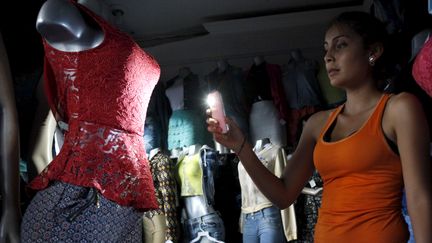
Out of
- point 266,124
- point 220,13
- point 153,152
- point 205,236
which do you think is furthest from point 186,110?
point 205,236

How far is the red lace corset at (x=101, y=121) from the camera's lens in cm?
126

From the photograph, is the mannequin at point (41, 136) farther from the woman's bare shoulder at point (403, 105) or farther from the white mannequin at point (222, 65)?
the white mannequin at point (222, 65)

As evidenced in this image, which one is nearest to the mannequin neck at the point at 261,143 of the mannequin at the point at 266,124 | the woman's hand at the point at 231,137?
the mannequin at the point at 266,124

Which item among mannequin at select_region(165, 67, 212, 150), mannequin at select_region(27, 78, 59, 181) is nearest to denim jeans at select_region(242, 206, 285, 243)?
mannequin at select_region(165, 67, 212, 150)

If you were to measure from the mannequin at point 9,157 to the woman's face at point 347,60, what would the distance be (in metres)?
0.92

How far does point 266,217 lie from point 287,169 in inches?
77.6

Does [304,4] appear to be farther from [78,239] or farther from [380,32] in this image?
[78,239]

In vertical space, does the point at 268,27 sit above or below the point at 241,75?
above

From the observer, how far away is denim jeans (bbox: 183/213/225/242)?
3.61m

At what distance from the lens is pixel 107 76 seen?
4.36 feet

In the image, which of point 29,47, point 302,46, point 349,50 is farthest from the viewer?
point 302,46

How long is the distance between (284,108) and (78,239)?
9.24ft

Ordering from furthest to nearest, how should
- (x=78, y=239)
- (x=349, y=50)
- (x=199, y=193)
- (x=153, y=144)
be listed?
1. (x=153, y=144)
2. (x=199, y=193)
3. (x=349, y=50)
4. (x=78, y=239)

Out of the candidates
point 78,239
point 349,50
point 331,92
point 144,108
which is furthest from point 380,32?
point 331,92
